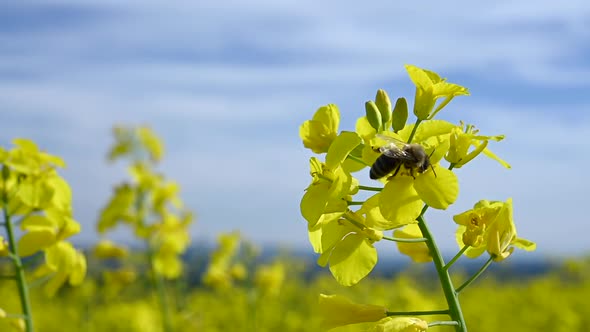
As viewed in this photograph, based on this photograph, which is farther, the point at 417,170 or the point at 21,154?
the point at 21,154

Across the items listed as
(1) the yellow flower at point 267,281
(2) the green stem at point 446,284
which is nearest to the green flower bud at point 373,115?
(2) the green stem at point 446,284

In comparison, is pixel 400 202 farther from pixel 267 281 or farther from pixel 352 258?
pixel 267 281

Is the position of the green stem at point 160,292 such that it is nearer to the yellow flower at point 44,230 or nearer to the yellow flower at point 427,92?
the yellow flower at point 44,230

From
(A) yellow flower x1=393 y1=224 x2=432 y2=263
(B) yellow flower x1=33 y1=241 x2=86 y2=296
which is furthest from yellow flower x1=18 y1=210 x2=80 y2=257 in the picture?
(A) yellow flower x1=393 y1=224 x2=432 y2=263

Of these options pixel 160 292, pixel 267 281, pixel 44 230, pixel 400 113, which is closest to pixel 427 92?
pixel 400 113

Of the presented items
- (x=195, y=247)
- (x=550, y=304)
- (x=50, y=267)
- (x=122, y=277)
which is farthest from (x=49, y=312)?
(x=50, y=267)

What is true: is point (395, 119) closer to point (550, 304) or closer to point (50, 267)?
point (50, 267)
